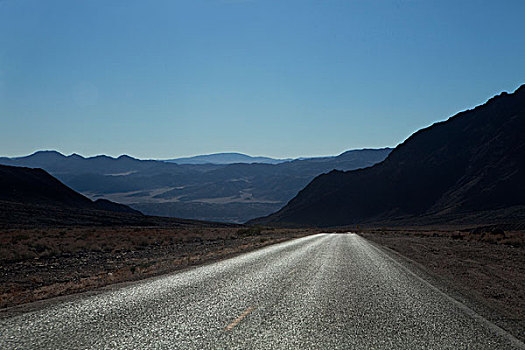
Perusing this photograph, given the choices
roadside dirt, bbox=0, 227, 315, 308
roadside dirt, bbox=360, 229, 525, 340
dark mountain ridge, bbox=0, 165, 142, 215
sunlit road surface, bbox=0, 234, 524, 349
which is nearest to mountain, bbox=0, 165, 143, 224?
dark mountain ridge, bbox=0, 165, 142, 215

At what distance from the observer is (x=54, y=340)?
255 inches

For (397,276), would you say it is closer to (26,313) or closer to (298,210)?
(26,313)

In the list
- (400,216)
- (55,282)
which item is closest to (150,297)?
(55,282)

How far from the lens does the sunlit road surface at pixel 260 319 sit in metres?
6.53

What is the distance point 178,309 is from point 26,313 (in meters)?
2.93

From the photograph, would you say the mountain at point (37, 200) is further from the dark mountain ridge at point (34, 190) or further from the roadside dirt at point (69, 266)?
the roadside dirt at point (69, 266)

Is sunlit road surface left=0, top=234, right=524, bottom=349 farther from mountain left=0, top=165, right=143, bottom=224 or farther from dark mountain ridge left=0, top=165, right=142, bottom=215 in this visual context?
dark mountain ridge left=0, top=165, right=142, bottom=215

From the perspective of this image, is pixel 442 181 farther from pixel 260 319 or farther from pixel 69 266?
pixel 260 319

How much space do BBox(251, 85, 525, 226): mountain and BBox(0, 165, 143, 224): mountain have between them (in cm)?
7233

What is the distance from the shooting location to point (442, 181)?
133 meters

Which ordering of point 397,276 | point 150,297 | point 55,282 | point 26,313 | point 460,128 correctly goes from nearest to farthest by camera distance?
point 26,313
point 150,297
point 397,276
point 55,282
point 460,128

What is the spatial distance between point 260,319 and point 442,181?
13676cm

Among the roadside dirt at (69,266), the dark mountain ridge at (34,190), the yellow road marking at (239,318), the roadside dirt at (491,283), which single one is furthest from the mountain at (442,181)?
the yellow road marking at (239,318)

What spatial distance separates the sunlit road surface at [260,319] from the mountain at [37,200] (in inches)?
2134
